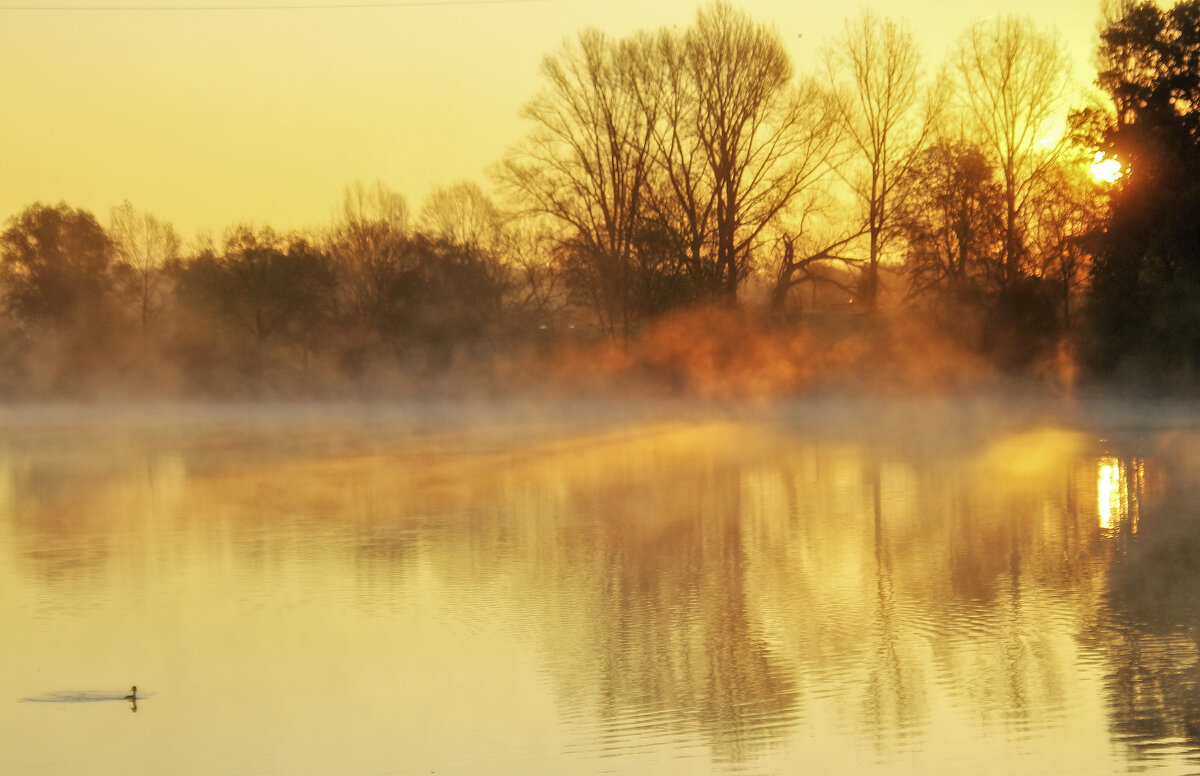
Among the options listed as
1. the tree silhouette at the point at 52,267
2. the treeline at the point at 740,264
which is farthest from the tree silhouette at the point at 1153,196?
the tree silhouette at the point at 52,267

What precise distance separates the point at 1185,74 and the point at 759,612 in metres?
24.0

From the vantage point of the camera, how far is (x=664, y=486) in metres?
15.3

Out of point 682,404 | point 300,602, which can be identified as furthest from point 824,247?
point 300,602

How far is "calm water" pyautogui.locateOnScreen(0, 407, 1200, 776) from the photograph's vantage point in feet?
18.9

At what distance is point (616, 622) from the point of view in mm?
8016

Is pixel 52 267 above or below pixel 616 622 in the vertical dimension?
above

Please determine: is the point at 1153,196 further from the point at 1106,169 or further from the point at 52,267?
the point at 52,267

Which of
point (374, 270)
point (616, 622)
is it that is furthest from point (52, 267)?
point (616, 622)

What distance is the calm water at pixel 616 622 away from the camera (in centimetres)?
576

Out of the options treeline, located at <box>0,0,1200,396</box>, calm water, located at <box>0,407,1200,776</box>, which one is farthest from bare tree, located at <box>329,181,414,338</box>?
calm water, located at <box>0,407,1200,776</box>

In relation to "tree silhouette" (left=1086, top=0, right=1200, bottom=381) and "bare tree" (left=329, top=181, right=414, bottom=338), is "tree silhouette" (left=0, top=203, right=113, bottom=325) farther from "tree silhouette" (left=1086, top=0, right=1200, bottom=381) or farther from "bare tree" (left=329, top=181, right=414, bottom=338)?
"tree silhouette" (left=1086, top=0, right=1200, bottom=381)

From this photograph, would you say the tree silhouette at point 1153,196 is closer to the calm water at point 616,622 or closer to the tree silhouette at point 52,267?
the calm water at point 616,622

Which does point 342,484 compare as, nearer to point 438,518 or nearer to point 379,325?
point 438,518

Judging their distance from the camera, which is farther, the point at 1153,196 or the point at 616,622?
the point at 1153,196
